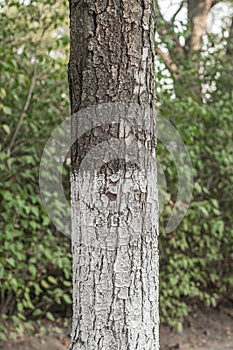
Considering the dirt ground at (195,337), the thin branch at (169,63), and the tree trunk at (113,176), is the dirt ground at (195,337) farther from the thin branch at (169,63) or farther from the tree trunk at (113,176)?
the tree trunk at (113,176)

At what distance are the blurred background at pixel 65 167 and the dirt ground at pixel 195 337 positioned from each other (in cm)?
9

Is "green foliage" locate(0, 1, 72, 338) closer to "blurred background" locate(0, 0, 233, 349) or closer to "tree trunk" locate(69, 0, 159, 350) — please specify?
"blurred background" locate(0, 0, 233, 349)

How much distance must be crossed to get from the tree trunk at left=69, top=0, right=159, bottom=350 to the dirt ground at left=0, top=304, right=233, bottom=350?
2.87 metres

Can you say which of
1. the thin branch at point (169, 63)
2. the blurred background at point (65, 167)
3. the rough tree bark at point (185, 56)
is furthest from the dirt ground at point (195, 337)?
the thin branch at point (169, 63)

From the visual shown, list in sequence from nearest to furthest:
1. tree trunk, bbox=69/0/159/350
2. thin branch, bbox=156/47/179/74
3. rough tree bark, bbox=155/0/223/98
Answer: tree trunk, bbox=69/0/159/350, rough tree bark, bbox=155/0/223/98, thin branch, bbox=156/47/179/74

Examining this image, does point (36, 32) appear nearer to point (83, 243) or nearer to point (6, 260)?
point (6, 260)

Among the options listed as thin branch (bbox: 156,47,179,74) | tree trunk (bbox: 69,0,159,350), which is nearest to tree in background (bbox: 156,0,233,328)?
thin branch (bbox: 156,47,179,74)

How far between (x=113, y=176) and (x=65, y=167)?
105 inches

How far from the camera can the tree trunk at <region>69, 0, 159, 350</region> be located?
7.09 ft

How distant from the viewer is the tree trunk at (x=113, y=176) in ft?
7.09

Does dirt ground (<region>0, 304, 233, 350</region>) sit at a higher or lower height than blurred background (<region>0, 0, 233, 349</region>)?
lower

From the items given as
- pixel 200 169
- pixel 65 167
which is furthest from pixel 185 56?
pixel 65 167

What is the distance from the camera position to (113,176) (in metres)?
2.17

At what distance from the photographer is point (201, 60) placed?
18.9ft
